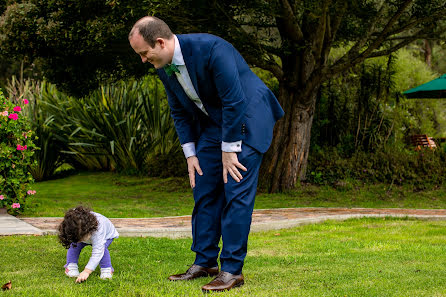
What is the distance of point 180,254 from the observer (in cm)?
513

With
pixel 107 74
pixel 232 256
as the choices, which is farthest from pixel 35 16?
pixel 232 256

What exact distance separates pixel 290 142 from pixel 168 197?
2.69 metres

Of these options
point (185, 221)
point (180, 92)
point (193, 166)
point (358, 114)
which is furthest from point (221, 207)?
point (358, 114)

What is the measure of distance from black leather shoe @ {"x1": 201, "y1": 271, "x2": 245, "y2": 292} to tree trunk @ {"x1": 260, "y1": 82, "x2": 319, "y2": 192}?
7.40 metres

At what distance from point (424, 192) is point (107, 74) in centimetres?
699

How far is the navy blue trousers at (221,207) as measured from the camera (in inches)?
143

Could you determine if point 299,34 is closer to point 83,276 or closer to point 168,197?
point 168,197

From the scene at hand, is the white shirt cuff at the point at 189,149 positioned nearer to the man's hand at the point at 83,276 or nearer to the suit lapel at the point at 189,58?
the suit lapel at the point at 189,58

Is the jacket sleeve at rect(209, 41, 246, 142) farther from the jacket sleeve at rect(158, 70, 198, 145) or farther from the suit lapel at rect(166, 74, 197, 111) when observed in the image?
the jacket sleeve at rect(158, 70, 198, 145)

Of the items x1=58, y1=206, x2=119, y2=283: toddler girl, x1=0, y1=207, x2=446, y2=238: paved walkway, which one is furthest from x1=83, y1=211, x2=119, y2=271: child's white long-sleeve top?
x1=0, y1=207, x2=446, y2=238: paved walkway

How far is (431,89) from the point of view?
13.5 meters

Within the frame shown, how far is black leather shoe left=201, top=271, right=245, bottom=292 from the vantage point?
140 inches

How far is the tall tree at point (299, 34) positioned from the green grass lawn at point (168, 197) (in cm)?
79

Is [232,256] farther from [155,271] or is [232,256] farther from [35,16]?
[35,16]
